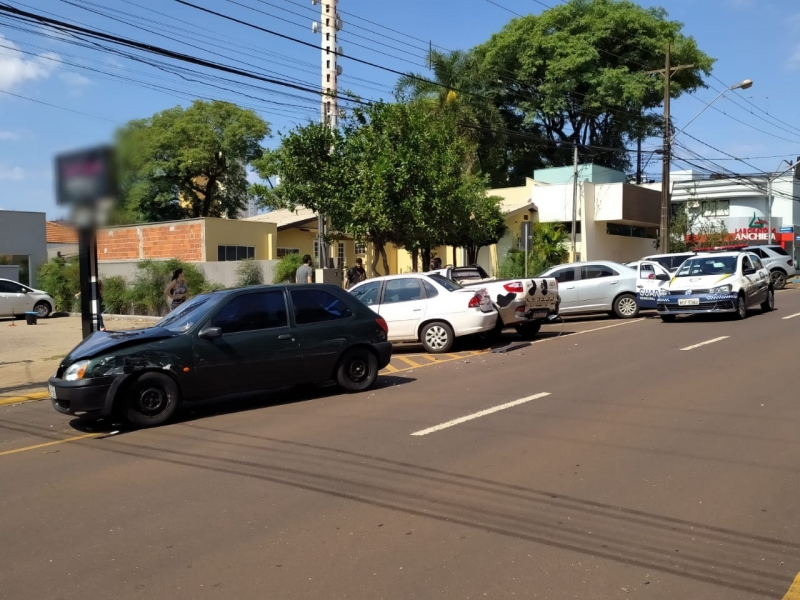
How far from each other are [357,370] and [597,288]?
453 inches

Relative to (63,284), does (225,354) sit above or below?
below

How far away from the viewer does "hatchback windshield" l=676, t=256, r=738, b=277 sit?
18.2 metres

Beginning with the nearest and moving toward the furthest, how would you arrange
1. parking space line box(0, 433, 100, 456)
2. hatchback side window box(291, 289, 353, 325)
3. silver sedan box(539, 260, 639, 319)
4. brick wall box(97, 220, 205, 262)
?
parking space line box(0, 433, 100, 456)
hatchback side window box(291, 289, 353, 325)
silver sedan box(539, 260, 639, 319)
brick wall box(97, 220, 205, 262)

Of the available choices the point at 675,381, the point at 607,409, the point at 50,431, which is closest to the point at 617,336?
the point at 675,381

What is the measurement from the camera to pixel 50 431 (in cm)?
902

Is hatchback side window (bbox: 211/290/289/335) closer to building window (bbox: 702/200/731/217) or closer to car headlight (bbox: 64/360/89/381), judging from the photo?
car headlight (bbox: 64/360/89/381)

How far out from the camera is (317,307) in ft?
33.6

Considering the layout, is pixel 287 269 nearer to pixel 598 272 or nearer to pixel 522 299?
pixel 598 272

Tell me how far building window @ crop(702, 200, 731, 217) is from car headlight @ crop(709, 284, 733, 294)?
104 ft

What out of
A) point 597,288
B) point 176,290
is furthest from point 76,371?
point 597,288

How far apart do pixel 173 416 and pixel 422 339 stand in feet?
21.2

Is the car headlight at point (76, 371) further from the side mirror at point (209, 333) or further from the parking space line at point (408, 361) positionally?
the parking space line at point (408, 361)

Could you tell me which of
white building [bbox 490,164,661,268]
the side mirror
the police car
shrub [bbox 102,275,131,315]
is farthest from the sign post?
white building [bbox 490,164,661,268]

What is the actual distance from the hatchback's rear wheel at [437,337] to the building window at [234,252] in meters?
18.0
